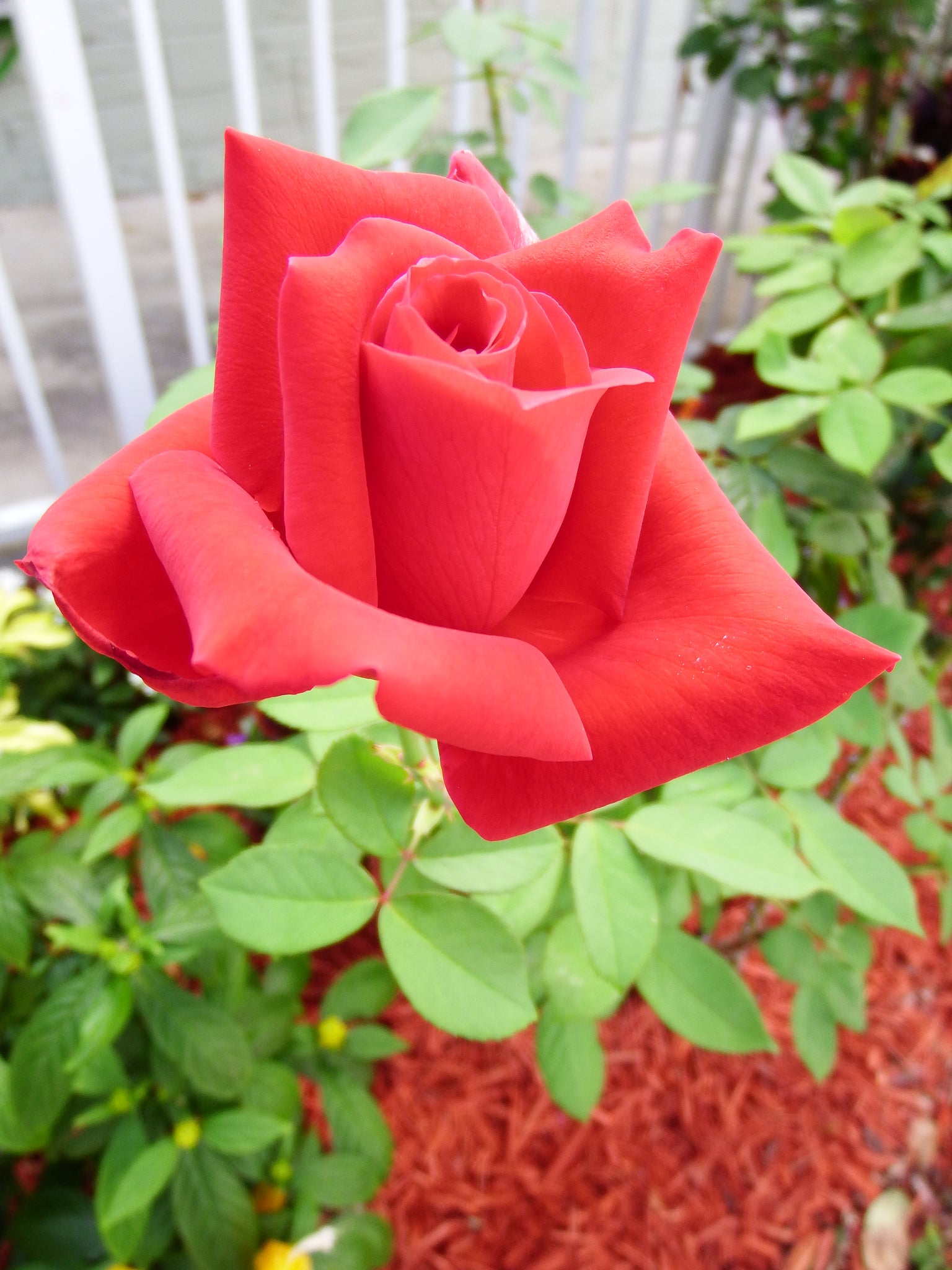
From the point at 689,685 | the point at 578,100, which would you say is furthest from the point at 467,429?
the point at 578,100

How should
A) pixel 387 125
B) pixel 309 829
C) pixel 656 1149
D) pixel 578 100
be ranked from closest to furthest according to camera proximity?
pixel 309 829, pixel 387 125, pixel 656 1149, pixel 578 100

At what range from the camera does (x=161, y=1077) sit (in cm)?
84

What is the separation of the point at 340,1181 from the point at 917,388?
984mm

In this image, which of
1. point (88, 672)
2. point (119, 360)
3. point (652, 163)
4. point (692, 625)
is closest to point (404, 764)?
point (692, 625)

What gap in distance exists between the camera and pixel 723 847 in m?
0.56

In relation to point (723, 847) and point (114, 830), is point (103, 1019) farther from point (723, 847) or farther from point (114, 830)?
point (723, 847)

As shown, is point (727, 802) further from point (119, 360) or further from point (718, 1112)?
point (119, 360)

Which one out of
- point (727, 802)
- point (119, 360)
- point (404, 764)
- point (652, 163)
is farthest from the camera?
point (652, 163)

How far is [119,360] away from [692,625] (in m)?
1.70

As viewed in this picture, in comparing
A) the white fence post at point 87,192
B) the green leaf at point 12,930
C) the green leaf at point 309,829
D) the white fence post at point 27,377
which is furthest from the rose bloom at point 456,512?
the white fence post at point 27,377

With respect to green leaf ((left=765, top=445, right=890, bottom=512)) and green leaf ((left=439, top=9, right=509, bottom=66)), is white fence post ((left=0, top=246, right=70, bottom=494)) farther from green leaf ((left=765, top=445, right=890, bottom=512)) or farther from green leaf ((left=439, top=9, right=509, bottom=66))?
green leaf ((left=765, top=445, right=890, bottom=512))

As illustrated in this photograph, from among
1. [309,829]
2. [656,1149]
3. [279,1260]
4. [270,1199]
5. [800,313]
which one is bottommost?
[656,1149]

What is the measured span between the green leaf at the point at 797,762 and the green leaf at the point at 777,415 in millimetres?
284

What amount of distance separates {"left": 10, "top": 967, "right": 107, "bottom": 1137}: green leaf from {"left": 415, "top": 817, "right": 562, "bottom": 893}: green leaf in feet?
1.42
